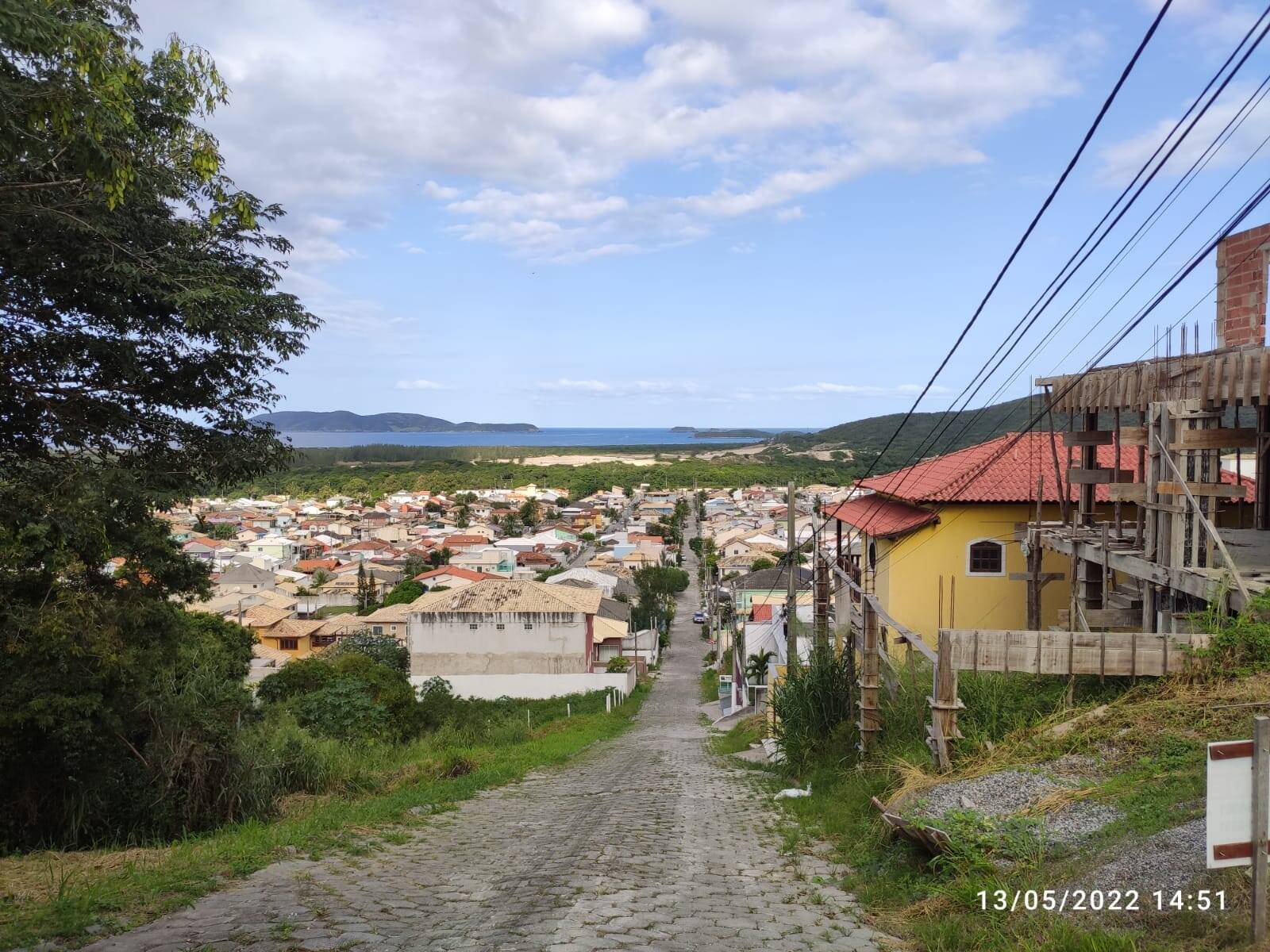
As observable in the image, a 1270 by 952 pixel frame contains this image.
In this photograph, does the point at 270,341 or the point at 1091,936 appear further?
the point at 270,341

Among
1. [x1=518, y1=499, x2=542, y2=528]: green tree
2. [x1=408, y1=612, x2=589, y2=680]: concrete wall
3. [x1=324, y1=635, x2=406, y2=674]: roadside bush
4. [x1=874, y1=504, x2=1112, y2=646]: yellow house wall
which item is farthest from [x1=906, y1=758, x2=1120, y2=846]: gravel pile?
[x1=518, y1=499, x2=542, y2=528]: green tree

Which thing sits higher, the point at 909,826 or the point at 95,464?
the point at 95,464

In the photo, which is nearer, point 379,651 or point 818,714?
point 818,714

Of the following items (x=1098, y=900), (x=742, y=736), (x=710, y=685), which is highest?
(x=1098, y=900)

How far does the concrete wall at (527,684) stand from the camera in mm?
36000

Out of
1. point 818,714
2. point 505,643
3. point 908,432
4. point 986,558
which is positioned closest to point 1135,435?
point 818,714

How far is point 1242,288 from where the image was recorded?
30.5 feet

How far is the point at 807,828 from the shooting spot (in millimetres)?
8695

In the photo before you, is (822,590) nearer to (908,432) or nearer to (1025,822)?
(1025,822)

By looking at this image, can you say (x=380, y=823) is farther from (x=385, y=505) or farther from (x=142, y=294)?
(x=385, y=505)

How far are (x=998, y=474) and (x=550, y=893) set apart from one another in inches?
562

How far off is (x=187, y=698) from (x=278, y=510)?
400ft

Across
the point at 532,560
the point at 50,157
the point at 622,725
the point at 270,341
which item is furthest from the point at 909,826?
the point at 532,560

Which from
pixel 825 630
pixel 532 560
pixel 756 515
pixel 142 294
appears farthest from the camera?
pixel 756 515
